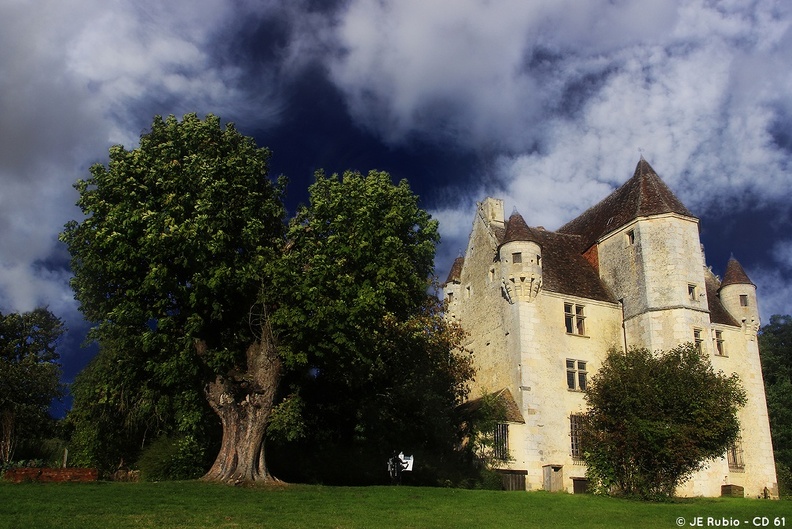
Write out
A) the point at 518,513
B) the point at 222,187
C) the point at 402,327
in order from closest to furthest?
the point at 518,513 < the point at 222,187 < the point at 402,327

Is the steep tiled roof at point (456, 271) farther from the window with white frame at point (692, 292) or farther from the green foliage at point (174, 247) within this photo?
the green foliage at point (174, 247)

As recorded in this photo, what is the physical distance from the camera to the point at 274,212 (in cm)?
2580

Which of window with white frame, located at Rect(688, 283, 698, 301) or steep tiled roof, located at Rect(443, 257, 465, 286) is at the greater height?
steep tiled roof, located at Rect(443, 257, 465, 286)

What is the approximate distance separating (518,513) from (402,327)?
30.7 ft

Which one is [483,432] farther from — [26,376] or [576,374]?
[26,376]

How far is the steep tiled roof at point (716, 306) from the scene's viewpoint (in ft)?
137

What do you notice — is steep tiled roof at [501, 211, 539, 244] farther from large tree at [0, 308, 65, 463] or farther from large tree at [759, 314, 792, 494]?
large tree at [0, 308, 65, 463]

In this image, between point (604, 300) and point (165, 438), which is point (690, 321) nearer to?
point (604, 300)

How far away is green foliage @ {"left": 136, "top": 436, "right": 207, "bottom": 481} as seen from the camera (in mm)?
27562

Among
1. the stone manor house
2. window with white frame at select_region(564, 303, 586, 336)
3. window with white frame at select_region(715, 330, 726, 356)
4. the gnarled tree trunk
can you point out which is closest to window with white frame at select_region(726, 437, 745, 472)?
the stone manor house

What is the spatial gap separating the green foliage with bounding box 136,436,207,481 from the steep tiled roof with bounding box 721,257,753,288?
32505mm

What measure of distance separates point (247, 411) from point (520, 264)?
1940 cm

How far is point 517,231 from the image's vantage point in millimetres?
39188

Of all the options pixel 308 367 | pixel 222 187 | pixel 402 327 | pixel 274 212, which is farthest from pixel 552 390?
pixel 222 187
